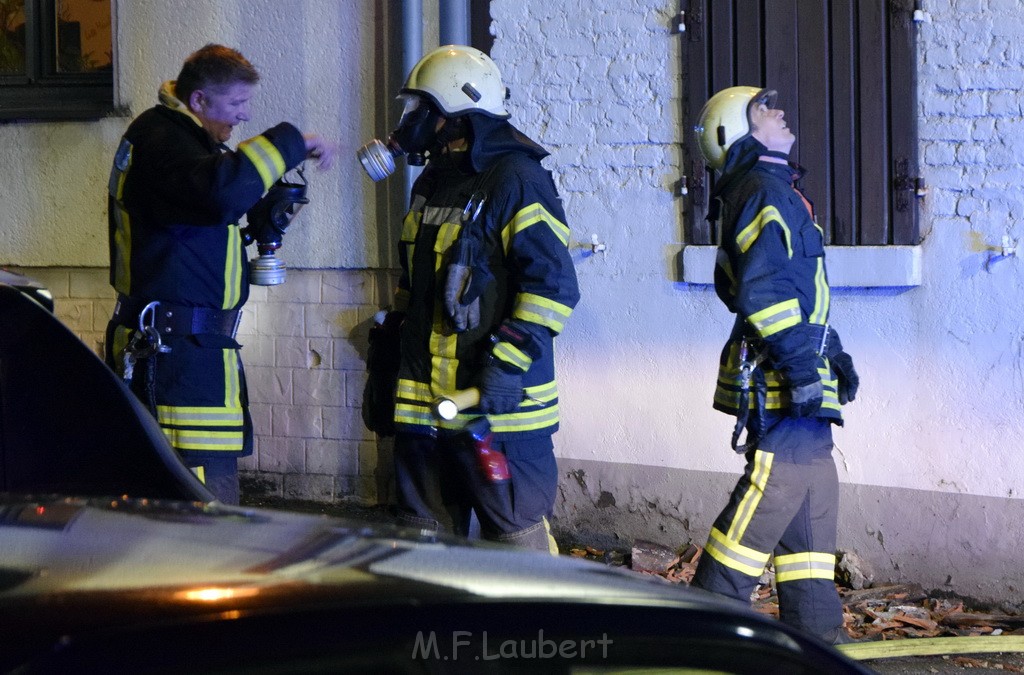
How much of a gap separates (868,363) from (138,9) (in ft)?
14.1

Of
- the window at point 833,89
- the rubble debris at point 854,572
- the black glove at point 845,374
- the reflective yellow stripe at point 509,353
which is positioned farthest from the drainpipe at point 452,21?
the rubble debris at point 854,572

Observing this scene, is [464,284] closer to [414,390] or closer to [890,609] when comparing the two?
[414,390]

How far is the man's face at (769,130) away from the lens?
14.8 feet

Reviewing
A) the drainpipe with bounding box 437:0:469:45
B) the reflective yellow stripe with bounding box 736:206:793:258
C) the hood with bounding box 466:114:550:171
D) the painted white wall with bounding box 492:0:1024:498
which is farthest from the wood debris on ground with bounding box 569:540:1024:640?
the drainpipe with bounding box 437:0:469:45

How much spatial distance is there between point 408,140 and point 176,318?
1046mm

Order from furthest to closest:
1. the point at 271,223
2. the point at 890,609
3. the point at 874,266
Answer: the point at 874,266 → the point at 890,609 → the point at 271,223

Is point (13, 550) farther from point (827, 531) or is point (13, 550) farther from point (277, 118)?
point (277, 118)

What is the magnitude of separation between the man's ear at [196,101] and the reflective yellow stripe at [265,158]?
406 mm

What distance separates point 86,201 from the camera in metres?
6.74

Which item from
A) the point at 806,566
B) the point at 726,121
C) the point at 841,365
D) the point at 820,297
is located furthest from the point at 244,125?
the point at 806,566

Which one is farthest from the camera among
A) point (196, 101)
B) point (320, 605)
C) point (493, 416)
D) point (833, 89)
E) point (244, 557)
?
point (833, 89)

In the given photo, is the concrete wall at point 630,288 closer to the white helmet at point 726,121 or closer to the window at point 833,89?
the window at point 833,89

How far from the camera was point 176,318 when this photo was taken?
14.0 feet

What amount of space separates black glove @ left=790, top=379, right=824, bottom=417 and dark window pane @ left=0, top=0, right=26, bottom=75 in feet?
17.0
